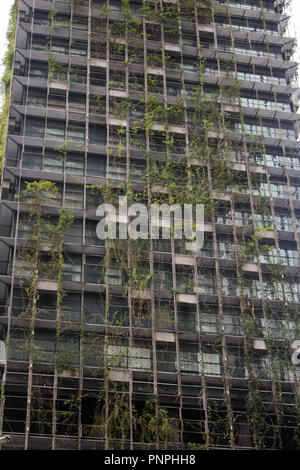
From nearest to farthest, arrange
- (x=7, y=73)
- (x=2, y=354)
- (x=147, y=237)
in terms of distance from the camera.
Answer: (x=2, y=354), (x=147, y=237), (x=7, y=73)

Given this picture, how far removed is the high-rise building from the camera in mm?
28359

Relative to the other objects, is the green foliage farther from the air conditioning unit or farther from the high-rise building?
the air conditioning unit

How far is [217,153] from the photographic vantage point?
35.7m

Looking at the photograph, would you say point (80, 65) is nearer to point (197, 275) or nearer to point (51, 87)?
point (51, 87)

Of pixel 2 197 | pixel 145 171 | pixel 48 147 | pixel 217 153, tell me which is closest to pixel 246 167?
pixel 217 153

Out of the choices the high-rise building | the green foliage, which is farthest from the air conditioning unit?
the green foliage

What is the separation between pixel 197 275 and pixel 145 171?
6.12 m

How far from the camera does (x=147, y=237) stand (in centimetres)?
3222

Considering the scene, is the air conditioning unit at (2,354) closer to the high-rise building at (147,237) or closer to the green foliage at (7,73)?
the high-rise building at (147,237)

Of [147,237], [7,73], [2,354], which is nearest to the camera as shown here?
[2,354]

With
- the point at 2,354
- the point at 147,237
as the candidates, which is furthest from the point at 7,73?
the point at 2,354

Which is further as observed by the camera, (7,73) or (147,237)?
(7,73)

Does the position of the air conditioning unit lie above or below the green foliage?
below

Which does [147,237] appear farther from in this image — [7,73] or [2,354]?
[7,73]
